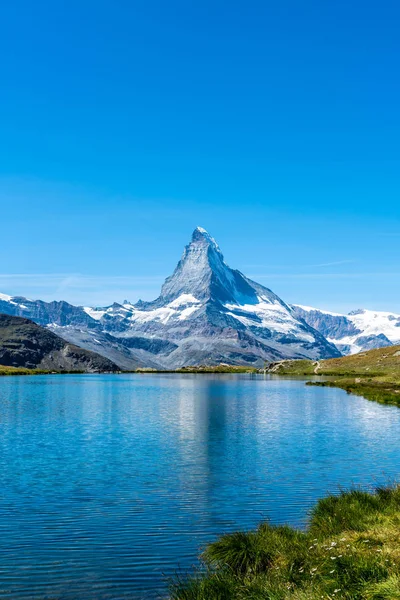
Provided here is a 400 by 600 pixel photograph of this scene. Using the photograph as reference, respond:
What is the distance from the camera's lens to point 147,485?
38.2 metres

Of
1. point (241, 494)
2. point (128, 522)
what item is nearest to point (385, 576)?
point (128, 522)

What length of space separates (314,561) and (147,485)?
20.1m

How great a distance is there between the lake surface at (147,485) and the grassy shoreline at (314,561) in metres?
2.22

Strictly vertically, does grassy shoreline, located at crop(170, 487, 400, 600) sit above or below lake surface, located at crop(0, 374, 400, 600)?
above

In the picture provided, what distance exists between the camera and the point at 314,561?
Result: 1989cm

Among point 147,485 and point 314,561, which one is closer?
point 314,561

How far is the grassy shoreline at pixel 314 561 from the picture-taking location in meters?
16.6

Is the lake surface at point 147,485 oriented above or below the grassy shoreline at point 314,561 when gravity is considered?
below

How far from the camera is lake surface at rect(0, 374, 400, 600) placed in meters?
23.5

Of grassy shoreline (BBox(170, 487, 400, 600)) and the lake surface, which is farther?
the lake surface

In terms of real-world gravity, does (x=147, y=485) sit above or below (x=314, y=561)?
below

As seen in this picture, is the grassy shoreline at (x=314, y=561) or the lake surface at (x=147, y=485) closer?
the grassy shoreline at (x=314, y=561)

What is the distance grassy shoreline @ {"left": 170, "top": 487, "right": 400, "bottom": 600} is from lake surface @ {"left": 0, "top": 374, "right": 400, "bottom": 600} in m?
2.22

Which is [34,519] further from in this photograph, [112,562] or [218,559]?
[218,559]
